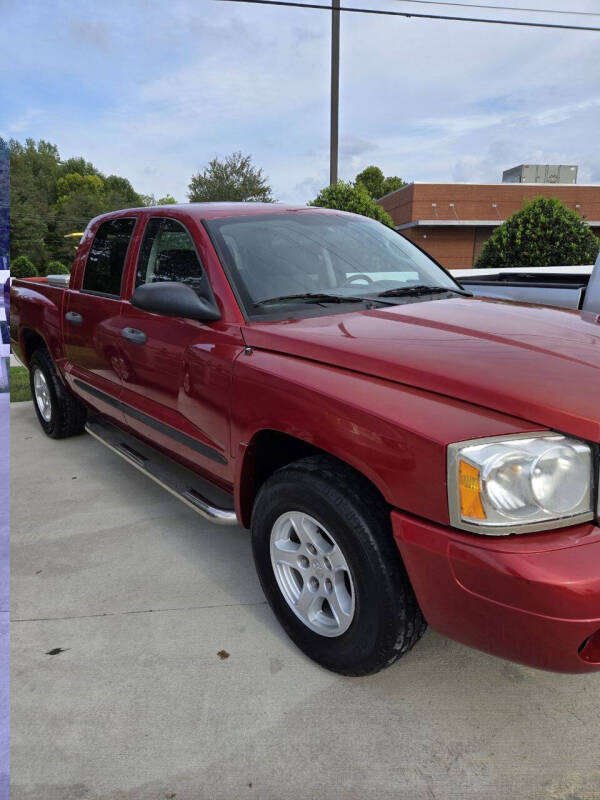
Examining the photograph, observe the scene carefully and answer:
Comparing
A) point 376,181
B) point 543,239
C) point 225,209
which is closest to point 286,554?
point 225,209

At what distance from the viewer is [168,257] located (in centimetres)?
324

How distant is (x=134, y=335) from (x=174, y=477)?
0.79 m

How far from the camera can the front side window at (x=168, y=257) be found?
9.73 ft

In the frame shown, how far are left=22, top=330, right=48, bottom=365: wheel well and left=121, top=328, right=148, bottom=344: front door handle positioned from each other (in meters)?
2.09

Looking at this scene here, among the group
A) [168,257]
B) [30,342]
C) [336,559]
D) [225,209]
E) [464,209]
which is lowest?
[336,559]

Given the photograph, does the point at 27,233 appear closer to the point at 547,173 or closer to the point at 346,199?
the point at 547,173

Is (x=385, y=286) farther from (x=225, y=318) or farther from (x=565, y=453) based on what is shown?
(x=565, y=453)

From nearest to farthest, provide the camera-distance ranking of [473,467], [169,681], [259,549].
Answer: [473,467], [169,681], [259,549]

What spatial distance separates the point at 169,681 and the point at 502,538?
142cm

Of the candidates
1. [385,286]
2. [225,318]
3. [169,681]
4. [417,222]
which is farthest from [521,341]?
[417,222]

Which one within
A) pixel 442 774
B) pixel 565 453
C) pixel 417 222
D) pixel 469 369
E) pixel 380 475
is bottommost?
pixel 442 774

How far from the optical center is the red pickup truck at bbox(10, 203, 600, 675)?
1.69 m

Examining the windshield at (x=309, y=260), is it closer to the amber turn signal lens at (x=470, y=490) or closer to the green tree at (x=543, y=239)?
the amber turn signal lens at (x=470, y=490)

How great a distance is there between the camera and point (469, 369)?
6.26ft
